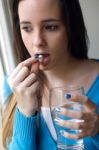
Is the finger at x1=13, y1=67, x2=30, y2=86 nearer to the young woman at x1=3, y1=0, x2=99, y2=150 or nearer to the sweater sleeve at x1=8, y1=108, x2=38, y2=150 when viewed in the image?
the young woman at x1=3, y1=0, x2=99, y2=150

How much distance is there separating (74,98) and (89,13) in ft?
3.58

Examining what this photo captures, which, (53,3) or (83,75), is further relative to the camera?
(83,75)

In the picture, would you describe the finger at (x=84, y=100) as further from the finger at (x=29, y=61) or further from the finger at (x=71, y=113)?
the finger at (x=29, y=61)

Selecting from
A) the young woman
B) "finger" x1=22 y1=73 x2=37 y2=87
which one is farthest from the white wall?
"finger" x1=22 y1=73 x2=37 y2=87

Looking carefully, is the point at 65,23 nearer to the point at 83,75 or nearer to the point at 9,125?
the point at 83,75

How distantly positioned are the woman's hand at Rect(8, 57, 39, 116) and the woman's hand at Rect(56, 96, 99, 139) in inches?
6.9

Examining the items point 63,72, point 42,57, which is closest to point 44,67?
point 42,57

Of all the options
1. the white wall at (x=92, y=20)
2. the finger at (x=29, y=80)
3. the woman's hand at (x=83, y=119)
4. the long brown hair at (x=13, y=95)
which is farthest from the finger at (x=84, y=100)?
the white wall at (x=92, y=20)

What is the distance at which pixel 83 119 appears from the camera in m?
0.69

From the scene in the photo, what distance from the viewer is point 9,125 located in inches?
42.0

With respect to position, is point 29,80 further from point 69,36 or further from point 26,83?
point 69,36

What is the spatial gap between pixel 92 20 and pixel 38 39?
0.90 m

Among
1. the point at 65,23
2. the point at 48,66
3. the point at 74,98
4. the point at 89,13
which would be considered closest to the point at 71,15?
the point at 65,23

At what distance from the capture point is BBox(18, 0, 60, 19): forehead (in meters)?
0.86
